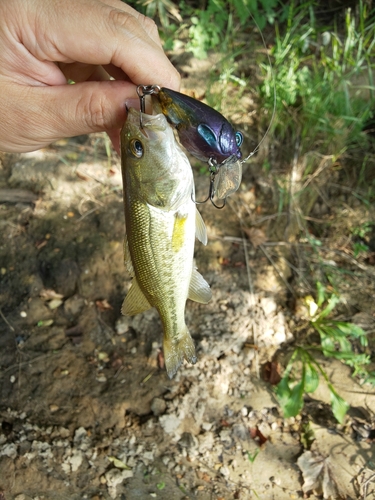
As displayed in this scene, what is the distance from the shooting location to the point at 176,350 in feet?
7.75

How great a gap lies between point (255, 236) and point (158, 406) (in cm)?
187

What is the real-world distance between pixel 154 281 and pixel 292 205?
8.56 ft

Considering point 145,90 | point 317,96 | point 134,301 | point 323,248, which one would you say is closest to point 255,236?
point 323,248

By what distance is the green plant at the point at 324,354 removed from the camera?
3225 mm

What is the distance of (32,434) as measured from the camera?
2.82 meters

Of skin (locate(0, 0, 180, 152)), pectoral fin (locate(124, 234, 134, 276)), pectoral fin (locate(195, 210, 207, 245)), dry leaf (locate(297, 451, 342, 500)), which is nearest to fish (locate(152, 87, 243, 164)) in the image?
skin (locate(0, 0, 180, 152))

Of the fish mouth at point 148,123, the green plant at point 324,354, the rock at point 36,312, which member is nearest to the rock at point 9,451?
the rock at point 36,312

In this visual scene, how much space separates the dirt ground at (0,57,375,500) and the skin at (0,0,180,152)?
5.63ft

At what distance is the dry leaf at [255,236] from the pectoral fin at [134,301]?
2080mm

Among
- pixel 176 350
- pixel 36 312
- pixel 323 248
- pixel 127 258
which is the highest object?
pixel 127 258

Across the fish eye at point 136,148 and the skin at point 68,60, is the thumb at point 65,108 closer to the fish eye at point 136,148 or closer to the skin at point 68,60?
the skin at point 68,60

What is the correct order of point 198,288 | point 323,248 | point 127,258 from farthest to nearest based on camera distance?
1. point 323,248
2. point 198,288
3. point 127,258

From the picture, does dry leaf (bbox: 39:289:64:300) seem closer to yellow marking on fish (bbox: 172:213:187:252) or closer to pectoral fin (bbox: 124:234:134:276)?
pectoral fin (bbox: 124:234:134:276)

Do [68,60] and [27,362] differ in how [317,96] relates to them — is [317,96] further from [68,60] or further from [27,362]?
[27,362]
